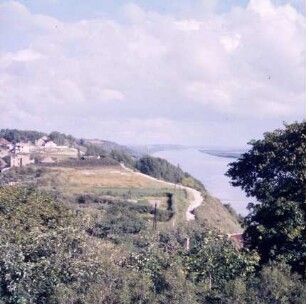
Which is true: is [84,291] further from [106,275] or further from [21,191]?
[21,191]

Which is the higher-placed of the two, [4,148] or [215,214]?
[4,148]

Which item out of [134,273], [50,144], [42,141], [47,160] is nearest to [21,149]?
[47,160]

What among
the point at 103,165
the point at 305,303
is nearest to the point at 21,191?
the point at 305,303

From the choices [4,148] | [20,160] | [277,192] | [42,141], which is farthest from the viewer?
[42,141]

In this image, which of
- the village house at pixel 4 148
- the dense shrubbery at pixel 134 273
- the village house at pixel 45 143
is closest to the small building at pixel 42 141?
the village house at pixel 45 143

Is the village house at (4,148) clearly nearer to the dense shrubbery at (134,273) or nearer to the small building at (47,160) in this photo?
the small building at (47,160)

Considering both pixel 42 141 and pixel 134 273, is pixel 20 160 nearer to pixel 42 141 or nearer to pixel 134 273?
pixel 42 141
